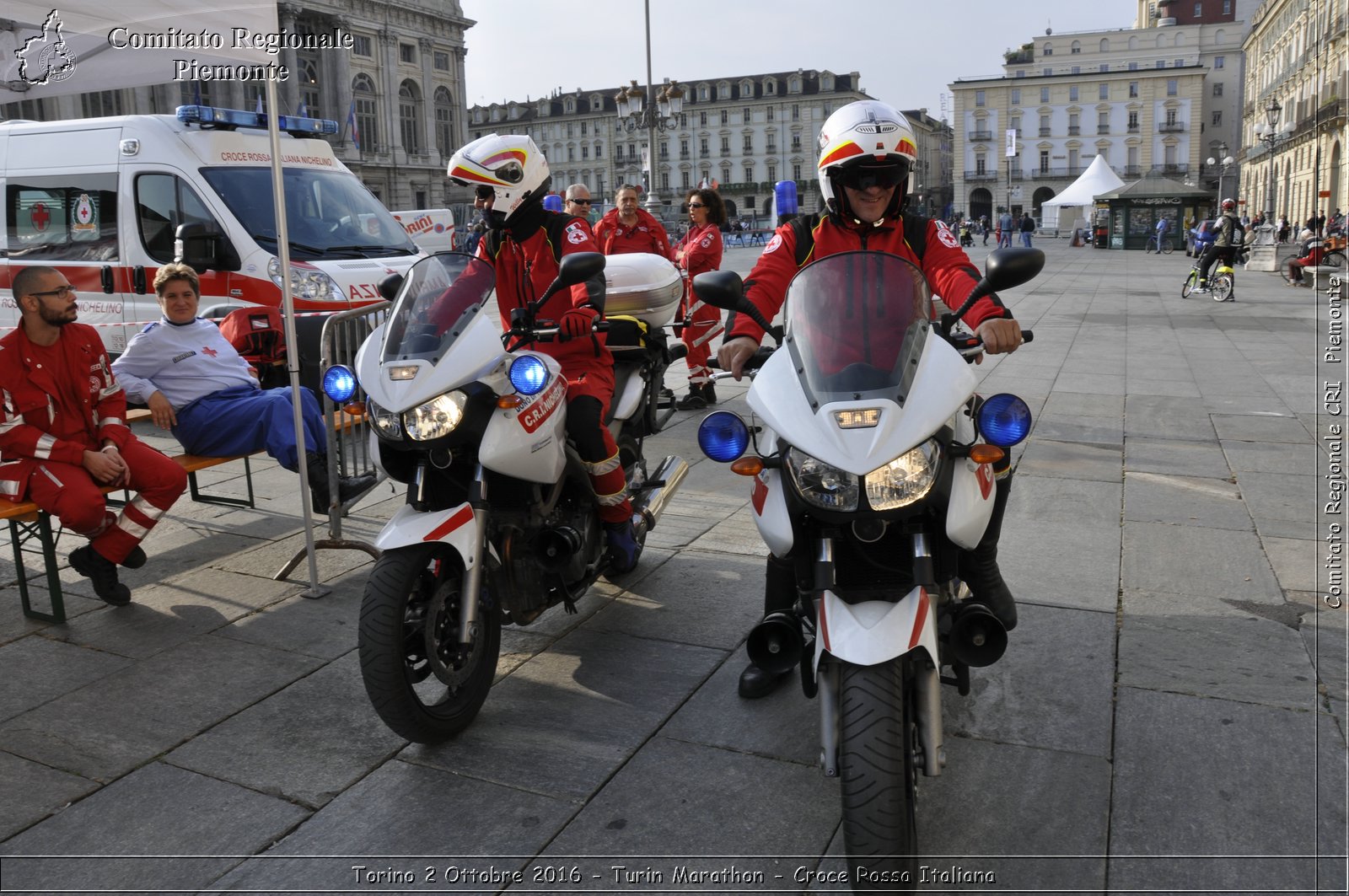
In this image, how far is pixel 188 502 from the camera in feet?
21.3

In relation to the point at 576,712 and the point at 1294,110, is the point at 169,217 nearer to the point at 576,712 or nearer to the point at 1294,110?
the point at 576,712

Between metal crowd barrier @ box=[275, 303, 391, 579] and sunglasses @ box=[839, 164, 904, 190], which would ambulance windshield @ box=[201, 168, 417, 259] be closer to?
metal crowd barrier @ box=[275, 303, 391, 579]

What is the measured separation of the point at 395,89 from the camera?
65.2 meters

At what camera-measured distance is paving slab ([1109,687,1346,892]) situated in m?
2.70

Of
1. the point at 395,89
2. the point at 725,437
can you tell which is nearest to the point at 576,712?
the point at 725,437

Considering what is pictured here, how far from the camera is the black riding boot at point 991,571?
3.15 meters

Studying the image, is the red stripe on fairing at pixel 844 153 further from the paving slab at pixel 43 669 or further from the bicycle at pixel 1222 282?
the bicycle at pixel 1222 282

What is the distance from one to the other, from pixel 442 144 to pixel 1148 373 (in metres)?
68.0

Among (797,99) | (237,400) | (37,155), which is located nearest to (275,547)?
(237,400)

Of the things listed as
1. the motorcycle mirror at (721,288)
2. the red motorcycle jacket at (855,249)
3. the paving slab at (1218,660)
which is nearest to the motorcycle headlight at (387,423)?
the motorcycle mirror at (721,288)

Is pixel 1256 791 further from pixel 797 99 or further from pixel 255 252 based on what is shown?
pixel 797 99

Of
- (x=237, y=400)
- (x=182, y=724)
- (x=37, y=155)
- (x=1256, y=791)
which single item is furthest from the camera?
(x=37, y=155)

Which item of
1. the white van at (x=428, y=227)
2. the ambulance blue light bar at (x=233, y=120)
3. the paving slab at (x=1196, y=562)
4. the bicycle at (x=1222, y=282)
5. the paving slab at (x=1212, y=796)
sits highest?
the ambulance blue light bar at (x=233, y=120)

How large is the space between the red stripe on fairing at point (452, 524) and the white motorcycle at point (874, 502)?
91 cm
